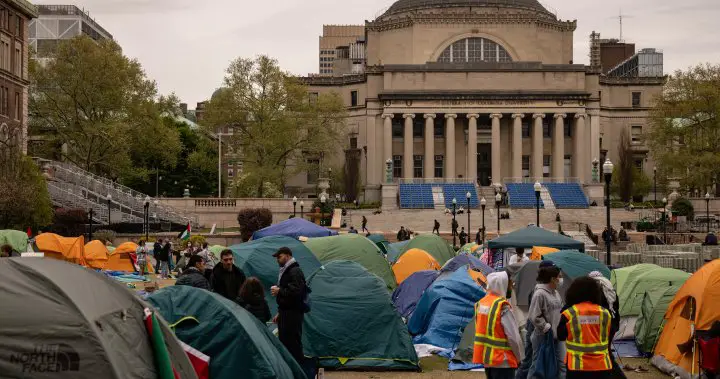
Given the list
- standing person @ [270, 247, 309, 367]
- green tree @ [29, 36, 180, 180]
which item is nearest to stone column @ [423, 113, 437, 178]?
green tree @ [29, 36, 180, 180]

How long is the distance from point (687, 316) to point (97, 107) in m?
61.3

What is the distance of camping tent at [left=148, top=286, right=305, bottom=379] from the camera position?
11.5m

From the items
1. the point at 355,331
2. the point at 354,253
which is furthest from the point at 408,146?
the point at 355,331

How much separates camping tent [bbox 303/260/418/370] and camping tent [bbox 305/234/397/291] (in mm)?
8114

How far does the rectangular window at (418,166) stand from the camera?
92812mm

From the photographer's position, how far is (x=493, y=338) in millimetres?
12219

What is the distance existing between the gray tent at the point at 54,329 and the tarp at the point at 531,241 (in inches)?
736

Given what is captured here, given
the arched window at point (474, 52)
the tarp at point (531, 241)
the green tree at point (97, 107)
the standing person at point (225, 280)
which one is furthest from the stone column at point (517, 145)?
the standing person at point (225, 280)

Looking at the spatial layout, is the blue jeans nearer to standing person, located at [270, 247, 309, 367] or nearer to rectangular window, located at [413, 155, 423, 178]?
standing person, located at [270, 247, 309, 367]

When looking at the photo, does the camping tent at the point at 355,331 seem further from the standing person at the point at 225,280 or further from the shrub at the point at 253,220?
the shrub at the point at 253,220

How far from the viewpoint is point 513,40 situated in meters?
95.3

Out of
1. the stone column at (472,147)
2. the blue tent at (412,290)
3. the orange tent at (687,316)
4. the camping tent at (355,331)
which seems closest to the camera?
the orange tent at (687,316)

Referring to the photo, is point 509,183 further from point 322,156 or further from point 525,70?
point 322,156

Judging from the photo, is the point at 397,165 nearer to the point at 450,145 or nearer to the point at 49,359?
the point at 450,145
